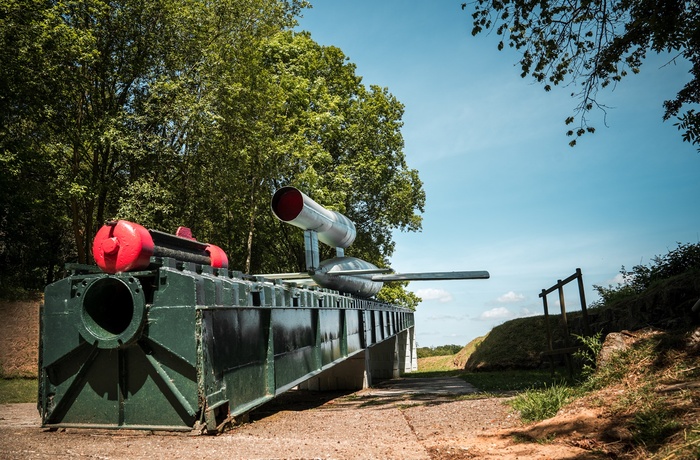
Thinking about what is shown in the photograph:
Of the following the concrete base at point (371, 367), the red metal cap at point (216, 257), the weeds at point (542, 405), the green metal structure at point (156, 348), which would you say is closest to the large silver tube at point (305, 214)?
the red metal cap at point (216, 257)

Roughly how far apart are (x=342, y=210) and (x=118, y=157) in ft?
34.2

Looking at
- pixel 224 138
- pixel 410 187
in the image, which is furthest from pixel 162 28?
pixel 410 187

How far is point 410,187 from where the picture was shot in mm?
31578

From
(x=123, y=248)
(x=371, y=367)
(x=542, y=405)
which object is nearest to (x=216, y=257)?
(x=123, y=248)

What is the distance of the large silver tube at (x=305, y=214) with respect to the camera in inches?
480

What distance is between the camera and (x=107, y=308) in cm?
748

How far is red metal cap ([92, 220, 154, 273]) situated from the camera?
704 cm

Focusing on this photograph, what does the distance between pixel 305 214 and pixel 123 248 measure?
577 centimetres

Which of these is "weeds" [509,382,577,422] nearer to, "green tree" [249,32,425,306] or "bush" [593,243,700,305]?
"bush" [593,243,700,305]

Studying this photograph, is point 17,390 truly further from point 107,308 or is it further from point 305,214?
point 107,308

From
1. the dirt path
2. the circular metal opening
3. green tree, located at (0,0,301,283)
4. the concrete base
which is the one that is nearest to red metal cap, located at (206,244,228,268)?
the circular metal opening

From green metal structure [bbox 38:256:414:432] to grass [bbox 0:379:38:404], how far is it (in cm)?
920

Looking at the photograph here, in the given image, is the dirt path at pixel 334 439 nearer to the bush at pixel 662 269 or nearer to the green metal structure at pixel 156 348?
the green metal structure at pixel 156 348

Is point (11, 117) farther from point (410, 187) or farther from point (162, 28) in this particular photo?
point (410, 187)
